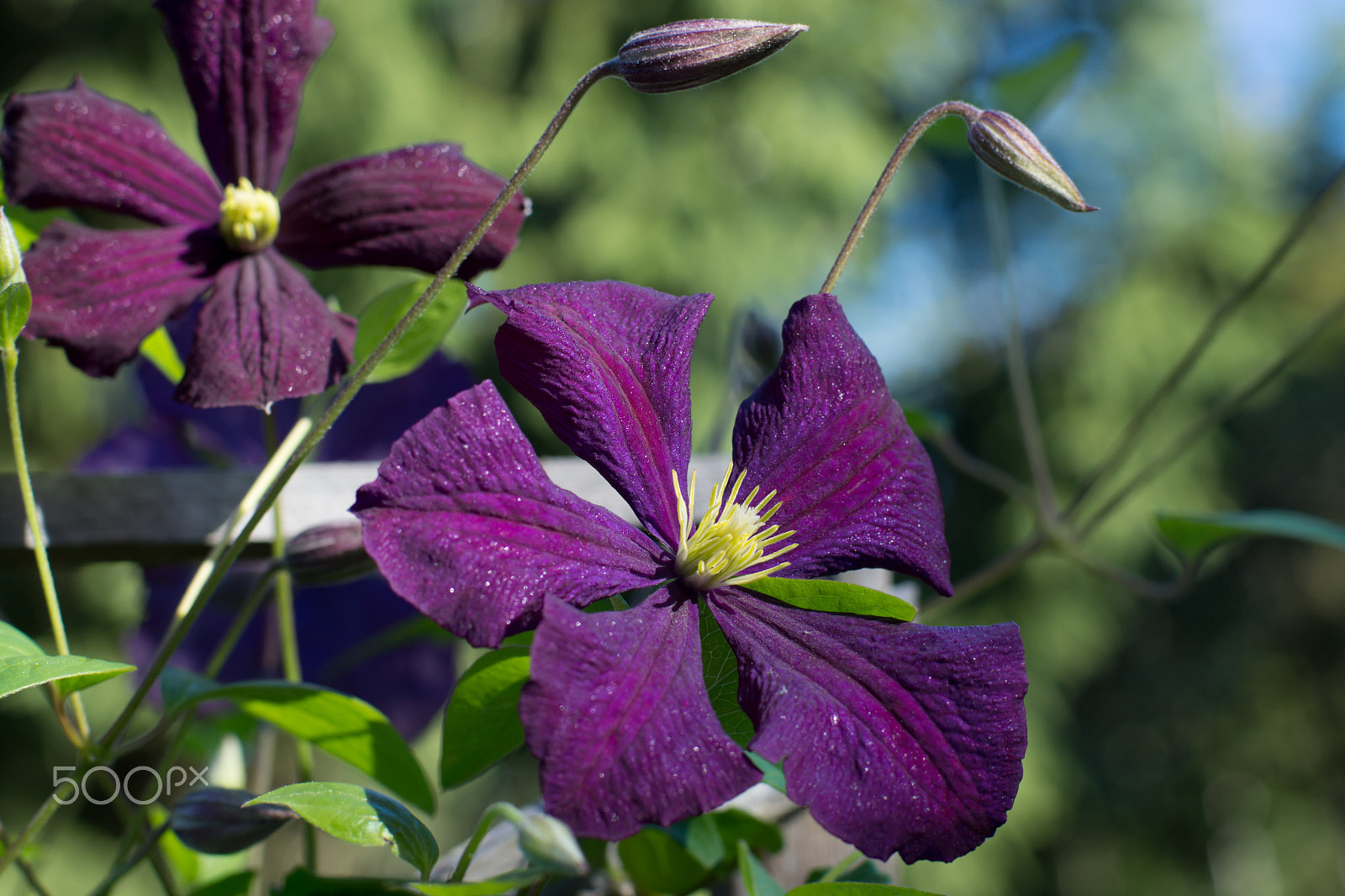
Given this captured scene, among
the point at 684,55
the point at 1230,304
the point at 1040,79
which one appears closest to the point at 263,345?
the point at 684,55

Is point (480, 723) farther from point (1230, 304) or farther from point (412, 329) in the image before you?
point (1230, 304)

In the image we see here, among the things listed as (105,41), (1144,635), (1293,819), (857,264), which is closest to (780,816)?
(105,41)

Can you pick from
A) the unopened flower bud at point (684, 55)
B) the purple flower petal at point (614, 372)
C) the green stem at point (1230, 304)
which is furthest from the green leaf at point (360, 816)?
the green stem at point (1230, 304)

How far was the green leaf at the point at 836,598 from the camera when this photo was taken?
0.99 ft

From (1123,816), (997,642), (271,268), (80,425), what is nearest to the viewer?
(997,642)

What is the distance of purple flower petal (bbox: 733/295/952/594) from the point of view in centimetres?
34

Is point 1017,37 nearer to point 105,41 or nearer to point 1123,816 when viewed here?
point 1123,816

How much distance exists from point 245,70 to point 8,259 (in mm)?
161

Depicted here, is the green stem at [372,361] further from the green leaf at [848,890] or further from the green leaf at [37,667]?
the green leaf at [848,890]

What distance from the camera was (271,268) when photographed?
0.41m

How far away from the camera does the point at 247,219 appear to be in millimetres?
406

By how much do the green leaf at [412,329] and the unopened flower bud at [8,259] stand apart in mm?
131

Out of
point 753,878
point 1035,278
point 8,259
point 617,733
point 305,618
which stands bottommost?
point 1035,278

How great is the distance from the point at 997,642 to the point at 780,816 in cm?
26
